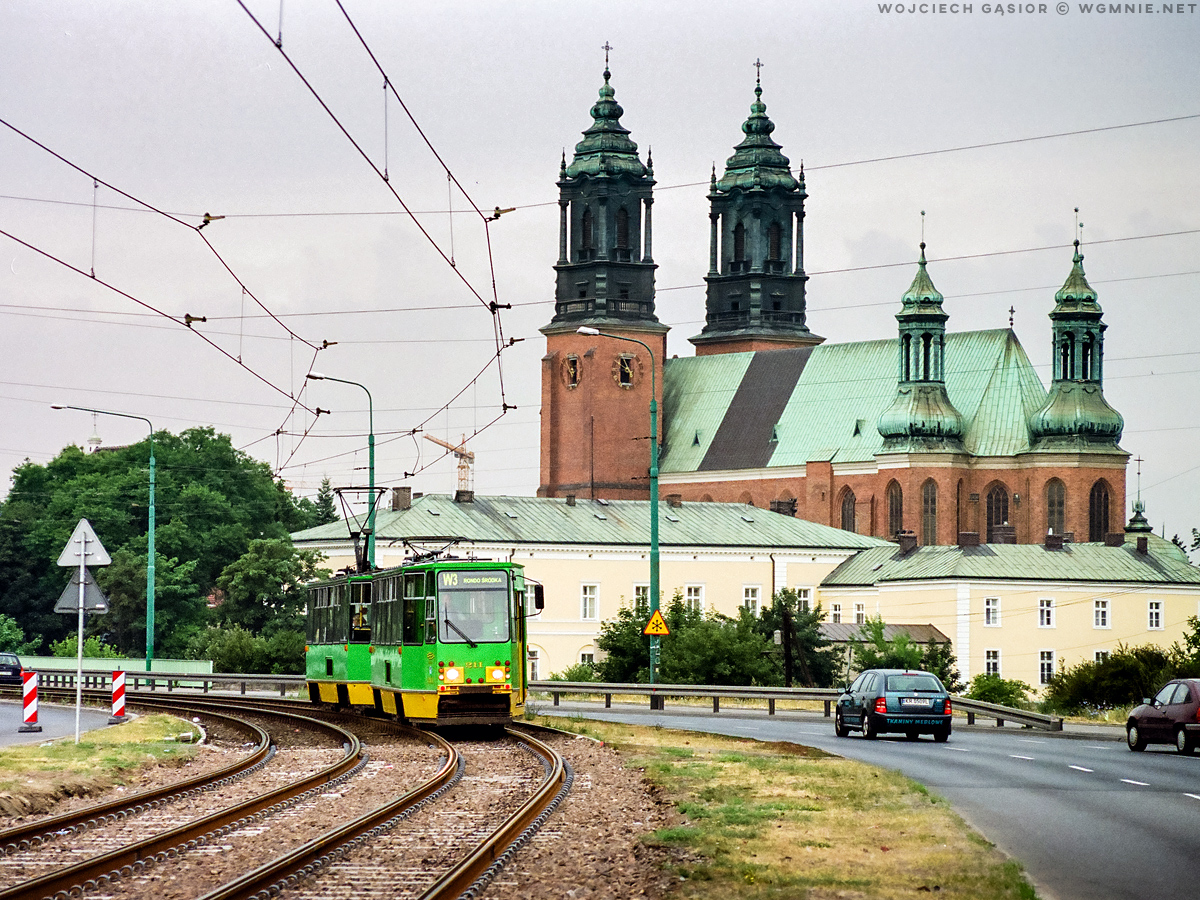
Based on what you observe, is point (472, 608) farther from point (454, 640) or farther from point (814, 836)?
point (814, 836)

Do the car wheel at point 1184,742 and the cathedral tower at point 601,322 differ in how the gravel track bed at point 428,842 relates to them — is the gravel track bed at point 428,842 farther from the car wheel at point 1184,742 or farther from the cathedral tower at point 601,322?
the cathedral tower at point 601,322

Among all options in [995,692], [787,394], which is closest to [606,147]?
[787,394]

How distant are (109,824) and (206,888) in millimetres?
4137

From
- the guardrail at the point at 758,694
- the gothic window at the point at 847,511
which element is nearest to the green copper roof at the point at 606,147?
the gothic window at the point at 847,511

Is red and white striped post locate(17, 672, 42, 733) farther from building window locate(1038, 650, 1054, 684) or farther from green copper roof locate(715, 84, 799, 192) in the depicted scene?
green copper roof locate(715, 84, 799, 192)

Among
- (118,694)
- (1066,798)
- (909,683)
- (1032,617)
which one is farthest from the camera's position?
(1032,617)

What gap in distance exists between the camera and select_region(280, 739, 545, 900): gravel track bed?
12867mm

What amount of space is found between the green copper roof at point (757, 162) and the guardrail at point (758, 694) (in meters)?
74.0

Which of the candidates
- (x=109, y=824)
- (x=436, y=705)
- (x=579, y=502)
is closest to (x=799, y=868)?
(x=109, y=824)

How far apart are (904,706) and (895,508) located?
7522 centimetres

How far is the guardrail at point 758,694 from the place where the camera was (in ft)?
126

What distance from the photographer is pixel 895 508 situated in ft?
353

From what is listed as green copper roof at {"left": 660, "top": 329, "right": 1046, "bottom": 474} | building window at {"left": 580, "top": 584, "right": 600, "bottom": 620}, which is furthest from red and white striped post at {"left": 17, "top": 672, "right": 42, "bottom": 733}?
green copper roof at {"left": 660, "top": 329, "right": 1046, "bottom": 474}

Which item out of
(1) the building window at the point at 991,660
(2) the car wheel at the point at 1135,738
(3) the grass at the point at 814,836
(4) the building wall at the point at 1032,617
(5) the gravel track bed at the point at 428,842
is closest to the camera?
(5) the gravel track bed at the point at 428,842
